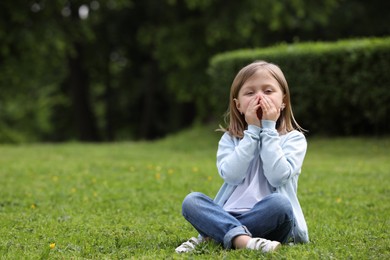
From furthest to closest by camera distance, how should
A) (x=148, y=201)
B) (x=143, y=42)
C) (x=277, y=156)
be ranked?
(x=143, y=42)
(x=148, y=201)
(x=277, y=156)

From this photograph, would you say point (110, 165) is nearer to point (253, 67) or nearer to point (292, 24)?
point (253, 67)

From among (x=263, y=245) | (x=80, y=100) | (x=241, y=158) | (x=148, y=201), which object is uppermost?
(x=241, y=158)

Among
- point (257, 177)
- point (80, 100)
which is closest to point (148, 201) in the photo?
→ point (257, 177)

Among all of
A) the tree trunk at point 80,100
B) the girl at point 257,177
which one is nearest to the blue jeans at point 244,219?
the girl at point 257,177

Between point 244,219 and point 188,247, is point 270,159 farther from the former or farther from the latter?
point 188,247

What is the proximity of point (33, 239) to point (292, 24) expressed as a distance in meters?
16.8

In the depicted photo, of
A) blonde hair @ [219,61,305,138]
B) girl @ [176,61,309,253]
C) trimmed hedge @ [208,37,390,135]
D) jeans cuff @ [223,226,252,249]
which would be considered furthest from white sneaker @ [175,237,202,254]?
trimmed hedge @ [208,37,390,135]

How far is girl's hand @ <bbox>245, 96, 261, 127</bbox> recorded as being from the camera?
4145 millimetres

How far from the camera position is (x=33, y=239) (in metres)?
4.73

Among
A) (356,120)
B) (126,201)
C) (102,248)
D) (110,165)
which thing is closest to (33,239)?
(102,248)

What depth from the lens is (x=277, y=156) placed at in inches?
158

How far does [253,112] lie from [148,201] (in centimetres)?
297

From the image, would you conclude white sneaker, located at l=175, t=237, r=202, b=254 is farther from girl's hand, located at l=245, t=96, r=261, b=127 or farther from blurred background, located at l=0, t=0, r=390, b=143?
blurred background, located at l=0, t=0, r=390, b=143

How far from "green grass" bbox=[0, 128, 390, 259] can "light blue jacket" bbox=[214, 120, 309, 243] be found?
385 millimetres
